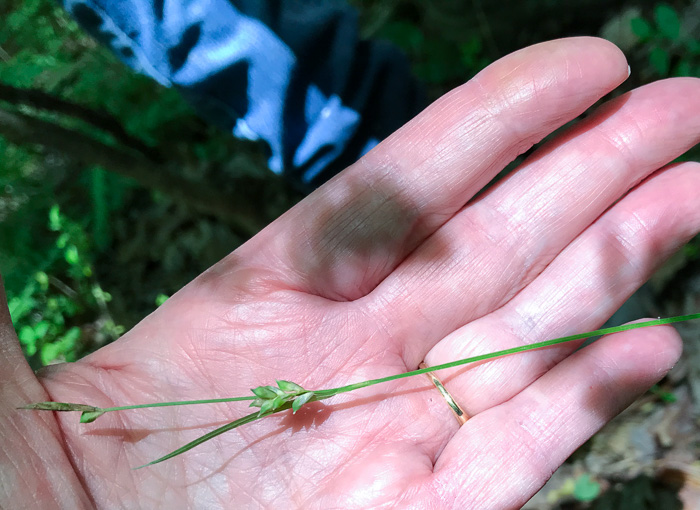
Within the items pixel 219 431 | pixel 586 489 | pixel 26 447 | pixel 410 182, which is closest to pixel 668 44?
pixel 410 182

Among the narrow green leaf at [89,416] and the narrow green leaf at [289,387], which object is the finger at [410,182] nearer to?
the narrow green leaf at [289,387]

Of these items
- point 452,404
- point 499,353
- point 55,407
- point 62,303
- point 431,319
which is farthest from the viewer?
point 62,303

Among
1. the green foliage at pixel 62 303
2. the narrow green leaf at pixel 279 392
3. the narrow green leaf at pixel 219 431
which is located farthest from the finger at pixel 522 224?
the green foliage at pixel 62 303

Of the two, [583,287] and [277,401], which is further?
[583,287]

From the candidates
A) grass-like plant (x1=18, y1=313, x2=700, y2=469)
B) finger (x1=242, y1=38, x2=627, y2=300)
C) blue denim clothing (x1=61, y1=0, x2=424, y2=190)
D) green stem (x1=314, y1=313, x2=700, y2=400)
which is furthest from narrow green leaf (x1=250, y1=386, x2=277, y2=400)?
blue denim clothing (x1=61, y1=0, x2=424, y2=190)

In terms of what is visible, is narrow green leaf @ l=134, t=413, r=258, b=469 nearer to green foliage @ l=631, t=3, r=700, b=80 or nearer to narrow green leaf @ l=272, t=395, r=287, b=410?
narrow green leaf @ l=272, t=395, r=287, b=410

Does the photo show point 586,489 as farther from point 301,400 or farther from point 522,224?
point 301,400
